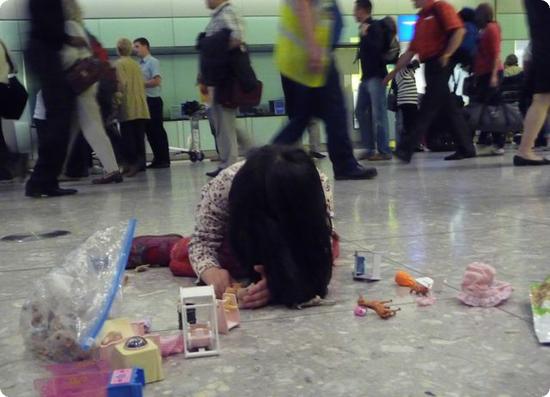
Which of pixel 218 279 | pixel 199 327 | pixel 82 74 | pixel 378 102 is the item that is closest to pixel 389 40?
pixel 378 102

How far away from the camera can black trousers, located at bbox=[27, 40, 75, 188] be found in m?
4.10

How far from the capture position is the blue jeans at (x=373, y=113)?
617 cm

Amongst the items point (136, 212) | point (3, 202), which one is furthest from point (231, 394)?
point (3, 202)

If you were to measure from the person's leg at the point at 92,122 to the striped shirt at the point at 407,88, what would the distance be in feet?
10.9

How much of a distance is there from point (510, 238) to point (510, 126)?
4343 mm

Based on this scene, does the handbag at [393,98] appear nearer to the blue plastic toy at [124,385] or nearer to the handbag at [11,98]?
the handbag at [11,98]

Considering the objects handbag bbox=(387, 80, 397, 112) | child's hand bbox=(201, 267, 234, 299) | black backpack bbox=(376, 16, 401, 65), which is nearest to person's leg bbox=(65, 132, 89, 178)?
black backpack bbox=(376, 16, 401, 65)

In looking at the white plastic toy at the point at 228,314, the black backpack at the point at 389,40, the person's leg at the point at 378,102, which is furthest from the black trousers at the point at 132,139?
the white plastic toy at the point at 228,314

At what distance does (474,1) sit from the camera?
13.0 m

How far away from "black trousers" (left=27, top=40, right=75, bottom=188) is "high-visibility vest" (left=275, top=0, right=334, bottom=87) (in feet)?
4.86

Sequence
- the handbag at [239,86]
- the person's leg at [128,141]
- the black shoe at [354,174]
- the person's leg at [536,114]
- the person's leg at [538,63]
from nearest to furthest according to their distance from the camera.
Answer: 1. the person's leg at [538,63]
2. the person's leg at [536,114]
3. the black shoe at [354,174]
4. the handbag at [239,86]
5. the person's leg at [128,141]

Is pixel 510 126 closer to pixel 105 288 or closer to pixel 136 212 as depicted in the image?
pixel 136 212

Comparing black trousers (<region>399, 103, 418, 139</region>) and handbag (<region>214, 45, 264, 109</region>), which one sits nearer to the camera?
handbag (<region>214, 45, 264, 109</region>)

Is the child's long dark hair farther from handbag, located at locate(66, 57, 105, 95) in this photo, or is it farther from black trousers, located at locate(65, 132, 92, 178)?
black trousers, located at locate(65, 132, 92, 178)
